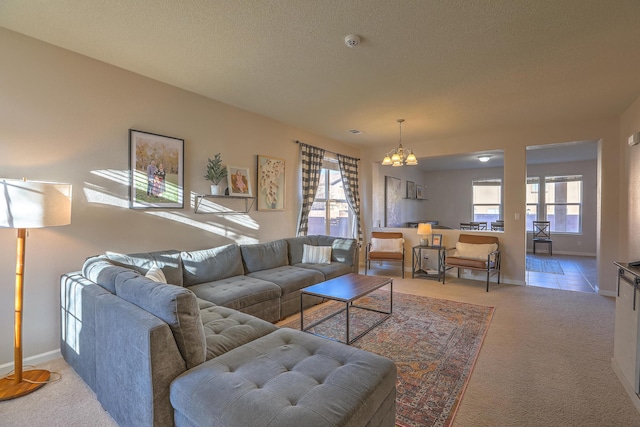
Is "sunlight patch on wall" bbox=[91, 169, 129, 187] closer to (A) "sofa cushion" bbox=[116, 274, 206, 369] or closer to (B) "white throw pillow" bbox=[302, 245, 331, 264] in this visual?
(A) "sofa cushion" bbox=[116, 274, 206, 369]

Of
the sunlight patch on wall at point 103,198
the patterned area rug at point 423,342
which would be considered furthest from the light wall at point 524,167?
the sunlight patch on wall at point 103,198

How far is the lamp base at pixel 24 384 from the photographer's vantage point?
203cm

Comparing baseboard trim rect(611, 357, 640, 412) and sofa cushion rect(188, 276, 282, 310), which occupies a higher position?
sofa cushion rect(188, 276, 282, 310)

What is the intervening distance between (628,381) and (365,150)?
17.5 feet

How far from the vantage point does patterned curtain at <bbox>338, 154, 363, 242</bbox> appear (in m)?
6.10

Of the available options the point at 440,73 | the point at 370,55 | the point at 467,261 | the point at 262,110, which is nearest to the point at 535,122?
the point at 467,261

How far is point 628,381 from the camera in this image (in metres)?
2.08

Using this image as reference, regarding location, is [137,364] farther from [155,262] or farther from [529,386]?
[529,386]

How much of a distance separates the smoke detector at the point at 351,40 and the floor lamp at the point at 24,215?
2400mm

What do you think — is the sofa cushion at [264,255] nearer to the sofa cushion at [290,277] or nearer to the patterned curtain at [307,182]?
the sofa cushion at [290,277]

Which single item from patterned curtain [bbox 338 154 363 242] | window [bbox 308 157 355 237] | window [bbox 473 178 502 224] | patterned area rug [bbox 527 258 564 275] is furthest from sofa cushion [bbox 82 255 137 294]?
window [bbox 473 178 502 224]

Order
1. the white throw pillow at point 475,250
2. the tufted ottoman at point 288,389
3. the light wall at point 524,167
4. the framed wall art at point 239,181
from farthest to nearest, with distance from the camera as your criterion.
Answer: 1. the white throw pillow at point 475,250
2. the light wall at point 524,167
3. the framed wall art at point 239,181
4. the tufted ottoman at point 288,389

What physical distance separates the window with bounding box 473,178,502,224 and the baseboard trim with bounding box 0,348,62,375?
9709 mm

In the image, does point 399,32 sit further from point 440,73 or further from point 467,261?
point 467,261
